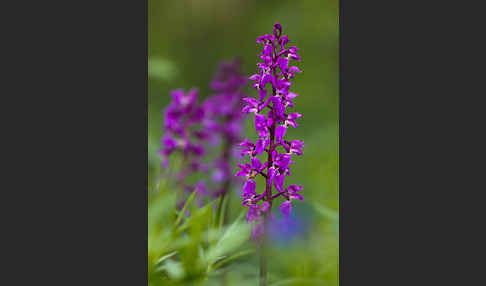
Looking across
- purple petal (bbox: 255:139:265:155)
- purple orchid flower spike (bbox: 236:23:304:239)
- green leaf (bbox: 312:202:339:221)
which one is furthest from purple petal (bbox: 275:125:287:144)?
green leaf (bbox: 312:202:339:221)

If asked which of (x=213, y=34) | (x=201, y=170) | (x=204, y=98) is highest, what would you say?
(x=213, y=34)

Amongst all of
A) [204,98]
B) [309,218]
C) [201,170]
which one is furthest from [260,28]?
[309,218]

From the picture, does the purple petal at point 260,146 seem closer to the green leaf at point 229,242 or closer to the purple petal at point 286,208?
the purple petal at point 286,208

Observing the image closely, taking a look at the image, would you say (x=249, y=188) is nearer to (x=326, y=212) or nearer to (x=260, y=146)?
(x=260, y=146)

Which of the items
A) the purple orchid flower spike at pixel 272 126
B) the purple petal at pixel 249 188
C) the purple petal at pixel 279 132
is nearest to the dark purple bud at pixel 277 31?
the purple orchid flower spike at pixel 272 126

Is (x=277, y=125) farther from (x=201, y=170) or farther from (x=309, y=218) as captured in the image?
(x=309, y=218)

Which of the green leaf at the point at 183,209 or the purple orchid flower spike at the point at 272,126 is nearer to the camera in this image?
the purple orchid flower spike at the point at 272,126

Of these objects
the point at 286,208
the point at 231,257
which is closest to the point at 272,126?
the point at 286,208
